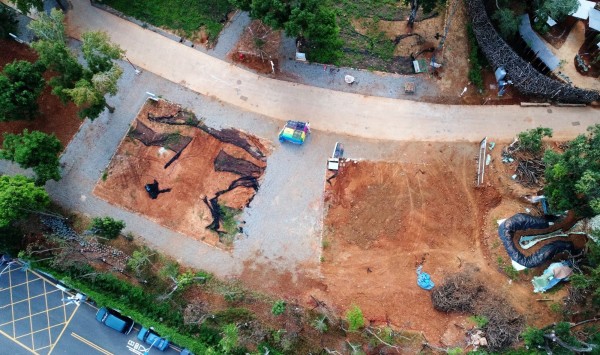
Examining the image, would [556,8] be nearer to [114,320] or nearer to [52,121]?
[114,320]

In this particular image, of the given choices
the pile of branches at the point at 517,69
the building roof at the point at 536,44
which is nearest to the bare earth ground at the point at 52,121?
the pile of branches at the point at 517,69

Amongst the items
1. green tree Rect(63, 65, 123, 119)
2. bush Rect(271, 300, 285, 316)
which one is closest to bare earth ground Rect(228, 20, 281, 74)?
green tree Rect(63, 65, 123, 119)

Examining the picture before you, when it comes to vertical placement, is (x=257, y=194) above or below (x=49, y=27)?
below

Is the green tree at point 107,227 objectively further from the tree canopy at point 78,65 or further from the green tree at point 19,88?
the green tree at point 19,88

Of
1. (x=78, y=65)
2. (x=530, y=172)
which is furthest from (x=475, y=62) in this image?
(x=78, y=65)

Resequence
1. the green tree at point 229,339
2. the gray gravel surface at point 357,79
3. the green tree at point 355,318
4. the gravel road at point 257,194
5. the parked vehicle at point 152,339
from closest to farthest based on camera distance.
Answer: the green tree at point 229,339
the green tree at point 355,318
the parked vehicle at point 152,339
the gravel road at point 257,194
the gray gravel surface at point 357,79

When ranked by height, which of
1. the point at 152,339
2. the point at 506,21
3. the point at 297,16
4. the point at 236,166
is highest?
the point at 506,21
